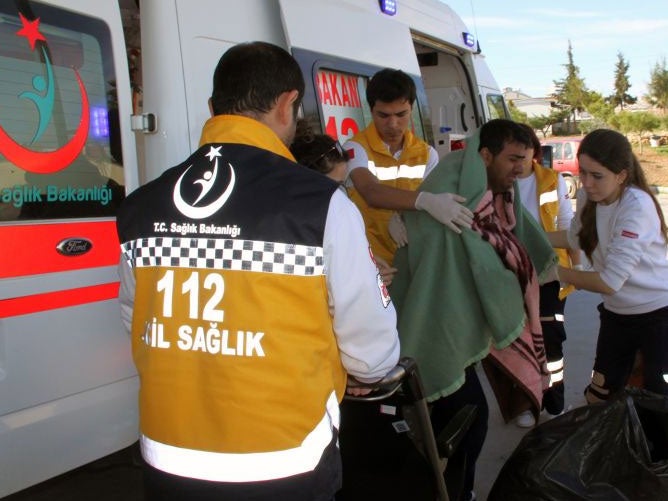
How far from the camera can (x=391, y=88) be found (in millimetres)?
2977

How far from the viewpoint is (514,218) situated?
8.79 ft

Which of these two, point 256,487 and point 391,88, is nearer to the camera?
point 256,487

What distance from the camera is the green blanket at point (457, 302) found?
2.18m

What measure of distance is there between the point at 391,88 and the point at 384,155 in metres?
0.32

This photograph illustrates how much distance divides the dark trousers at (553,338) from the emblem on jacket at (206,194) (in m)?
2.73

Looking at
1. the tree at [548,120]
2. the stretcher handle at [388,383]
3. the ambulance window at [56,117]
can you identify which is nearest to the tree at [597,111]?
the tree at [548,120]

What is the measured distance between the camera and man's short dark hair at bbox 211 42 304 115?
1471 millimetres

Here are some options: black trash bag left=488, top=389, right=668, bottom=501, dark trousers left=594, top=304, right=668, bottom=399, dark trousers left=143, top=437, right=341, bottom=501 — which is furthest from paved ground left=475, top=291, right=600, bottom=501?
dark trousers left=143, top=437, right=341, bottom=501

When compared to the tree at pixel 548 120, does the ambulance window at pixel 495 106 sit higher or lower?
lower

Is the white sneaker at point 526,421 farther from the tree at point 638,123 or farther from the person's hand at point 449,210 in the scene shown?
the tree at point 638,123

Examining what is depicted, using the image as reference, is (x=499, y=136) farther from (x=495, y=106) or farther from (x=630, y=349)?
(x=495, y=106)

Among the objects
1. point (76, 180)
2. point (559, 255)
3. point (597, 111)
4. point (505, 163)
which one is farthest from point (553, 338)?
point (597, 111)

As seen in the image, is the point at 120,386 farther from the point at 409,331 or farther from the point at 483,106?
the point at 483,106

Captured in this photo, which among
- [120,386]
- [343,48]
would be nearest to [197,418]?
[120,386]
